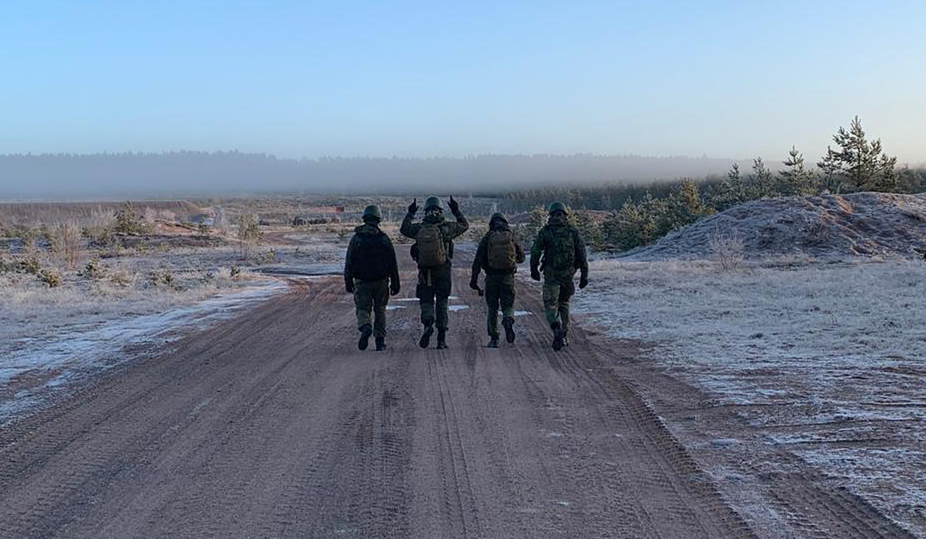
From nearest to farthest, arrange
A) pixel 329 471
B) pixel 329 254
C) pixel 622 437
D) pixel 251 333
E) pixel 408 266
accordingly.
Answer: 1. pixel 329 471
2. pixel 622 437
3. pixel 251 333
4. pixel 408 266
5. pixel 329 254

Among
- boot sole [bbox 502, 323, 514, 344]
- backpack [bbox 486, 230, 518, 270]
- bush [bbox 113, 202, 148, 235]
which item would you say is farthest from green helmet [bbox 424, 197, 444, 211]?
bush [bbox 113, 202, 148, 235]

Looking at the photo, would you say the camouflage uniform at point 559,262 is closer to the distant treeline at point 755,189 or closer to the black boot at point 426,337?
the black boot at point 426,337

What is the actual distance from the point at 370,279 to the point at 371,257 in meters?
0.33

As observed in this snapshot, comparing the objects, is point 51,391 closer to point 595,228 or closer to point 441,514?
point 441,514

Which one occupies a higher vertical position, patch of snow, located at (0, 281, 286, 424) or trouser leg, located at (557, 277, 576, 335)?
trouser leg, located at (557, 277, 576, 335)

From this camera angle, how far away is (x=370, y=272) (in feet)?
34.8

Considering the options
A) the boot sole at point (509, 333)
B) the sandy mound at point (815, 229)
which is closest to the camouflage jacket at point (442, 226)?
the boot sole at point (509, 333)

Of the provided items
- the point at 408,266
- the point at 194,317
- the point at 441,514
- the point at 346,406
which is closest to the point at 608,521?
the point at 441,514

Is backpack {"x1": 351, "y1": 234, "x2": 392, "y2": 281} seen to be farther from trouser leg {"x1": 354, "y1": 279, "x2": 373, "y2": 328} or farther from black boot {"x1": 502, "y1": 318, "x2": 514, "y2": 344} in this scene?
black boot {"x1": 502, "y1": 318, "x2": 514, "y2": 344}

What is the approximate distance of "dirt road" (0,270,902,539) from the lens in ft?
14.8

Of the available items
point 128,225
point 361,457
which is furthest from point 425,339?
point 128,225

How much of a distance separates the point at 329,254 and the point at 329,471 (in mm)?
38135

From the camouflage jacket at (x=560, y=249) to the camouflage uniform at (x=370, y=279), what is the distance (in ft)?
7.11

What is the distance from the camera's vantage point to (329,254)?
141ft
